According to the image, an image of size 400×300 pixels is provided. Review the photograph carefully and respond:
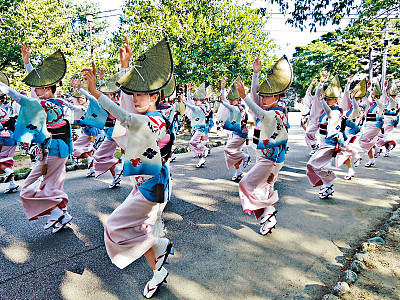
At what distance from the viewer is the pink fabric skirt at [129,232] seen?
2.52 metres

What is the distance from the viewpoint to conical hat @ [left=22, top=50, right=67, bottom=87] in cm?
381

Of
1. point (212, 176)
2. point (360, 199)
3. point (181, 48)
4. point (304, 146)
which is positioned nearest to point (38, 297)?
point (212, 176)

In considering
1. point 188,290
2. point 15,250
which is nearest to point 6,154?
point 15,250

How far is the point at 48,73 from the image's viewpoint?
3881mm

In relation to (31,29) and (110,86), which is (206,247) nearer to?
(110,86)

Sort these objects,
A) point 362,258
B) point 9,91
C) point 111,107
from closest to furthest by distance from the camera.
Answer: point 111,107 < point 362,258 < point 9,91

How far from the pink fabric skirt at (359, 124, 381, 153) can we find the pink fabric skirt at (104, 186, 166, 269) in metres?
7.81

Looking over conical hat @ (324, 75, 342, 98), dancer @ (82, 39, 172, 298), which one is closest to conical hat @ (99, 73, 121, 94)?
dancer @ (82, 39, 172, 298)

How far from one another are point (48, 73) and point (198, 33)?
1018cm

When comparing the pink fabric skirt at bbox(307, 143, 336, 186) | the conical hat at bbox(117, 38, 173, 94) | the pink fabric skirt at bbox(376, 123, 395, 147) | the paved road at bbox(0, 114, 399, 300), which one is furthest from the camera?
the pink fabric skirt at bbox(376, 123, 395, 147)

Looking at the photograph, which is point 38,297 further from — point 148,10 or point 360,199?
point 148,10

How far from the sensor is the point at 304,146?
38.2 ft

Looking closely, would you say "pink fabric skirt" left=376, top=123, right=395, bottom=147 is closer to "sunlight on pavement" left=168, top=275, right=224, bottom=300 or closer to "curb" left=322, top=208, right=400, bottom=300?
"curb" left=322, top=208, right=400, bottom=300

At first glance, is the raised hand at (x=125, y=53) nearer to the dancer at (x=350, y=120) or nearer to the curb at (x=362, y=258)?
the curb at (x=362, y=258)
